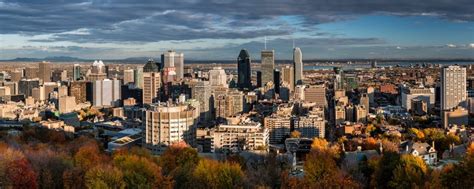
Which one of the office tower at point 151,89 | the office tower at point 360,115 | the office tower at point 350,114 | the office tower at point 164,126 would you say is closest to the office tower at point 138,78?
the office tower at point 151,89

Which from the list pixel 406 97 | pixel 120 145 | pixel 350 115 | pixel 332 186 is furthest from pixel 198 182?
pixel 406 97

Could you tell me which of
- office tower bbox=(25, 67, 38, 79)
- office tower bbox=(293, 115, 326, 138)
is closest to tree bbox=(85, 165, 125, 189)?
office tower bbox=(293, 115, 326, 138)

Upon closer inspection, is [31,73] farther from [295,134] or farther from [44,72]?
[295,134]

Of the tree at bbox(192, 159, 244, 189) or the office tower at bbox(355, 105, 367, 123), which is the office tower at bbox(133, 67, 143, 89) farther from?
the tree at bbox(192, 159, 244, 189)

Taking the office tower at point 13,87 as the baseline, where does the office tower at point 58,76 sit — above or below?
above

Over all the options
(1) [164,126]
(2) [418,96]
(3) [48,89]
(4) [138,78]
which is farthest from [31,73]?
(1) [164,126]

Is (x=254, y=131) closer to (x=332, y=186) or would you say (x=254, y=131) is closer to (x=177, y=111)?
(x=177, y=111)

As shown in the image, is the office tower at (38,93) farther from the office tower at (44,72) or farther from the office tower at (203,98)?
the office tower at (203,98)
